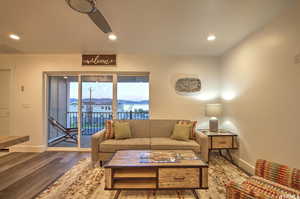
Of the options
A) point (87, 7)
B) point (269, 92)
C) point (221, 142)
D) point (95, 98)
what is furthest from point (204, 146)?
point (95, 98)

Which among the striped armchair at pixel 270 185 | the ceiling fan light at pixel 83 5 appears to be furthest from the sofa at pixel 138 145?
the ceiling fan light at pixel 83 5

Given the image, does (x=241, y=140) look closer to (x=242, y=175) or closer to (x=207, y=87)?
(x=242, y=175)

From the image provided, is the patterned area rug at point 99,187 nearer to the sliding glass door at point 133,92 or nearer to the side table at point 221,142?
the side table at point 221,142

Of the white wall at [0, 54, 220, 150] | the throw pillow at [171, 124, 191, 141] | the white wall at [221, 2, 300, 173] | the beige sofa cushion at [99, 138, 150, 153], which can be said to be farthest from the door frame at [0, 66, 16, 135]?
the white wall at [221, 2, 300, 173]

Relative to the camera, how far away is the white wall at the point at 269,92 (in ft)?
6.30

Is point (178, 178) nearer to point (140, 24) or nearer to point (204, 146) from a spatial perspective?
point (204, 146)

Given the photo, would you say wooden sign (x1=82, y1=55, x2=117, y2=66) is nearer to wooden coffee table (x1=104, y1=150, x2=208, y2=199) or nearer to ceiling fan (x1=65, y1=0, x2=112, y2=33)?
ceiling fan (x1=65, y1=0, x2=112, y2=33)

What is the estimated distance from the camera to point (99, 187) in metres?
2.24

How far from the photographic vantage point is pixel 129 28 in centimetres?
257

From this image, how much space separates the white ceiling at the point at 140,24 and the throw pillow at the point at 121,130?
1.75m

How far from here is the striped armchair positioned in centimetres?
123

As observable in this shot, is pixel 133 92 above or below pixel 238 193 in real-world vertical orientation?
above

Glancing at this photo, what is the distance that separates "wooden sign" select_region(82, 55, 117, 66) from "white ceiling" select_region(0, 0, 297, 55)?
0.34 m

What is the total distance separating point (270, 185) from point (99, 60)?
3.94 m
